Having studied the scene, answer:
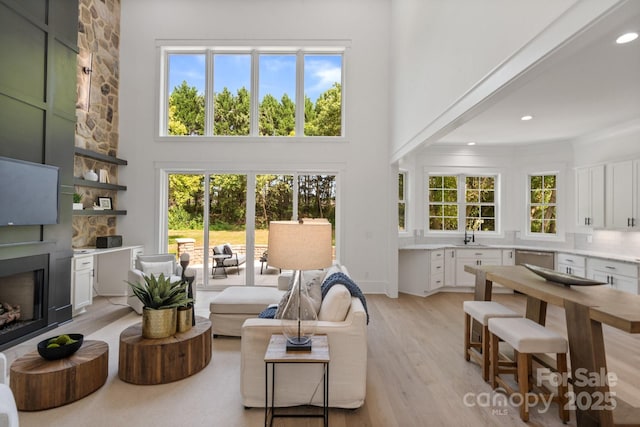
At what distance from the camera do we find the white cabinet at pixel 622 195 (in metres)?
4.47

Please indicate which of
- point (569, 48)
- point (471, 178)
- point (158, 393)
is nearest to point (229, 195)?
point (158, 393)

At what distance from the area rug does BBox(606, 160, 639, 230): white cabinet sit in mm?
5456

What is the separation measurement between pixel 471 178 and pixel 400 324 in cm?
382

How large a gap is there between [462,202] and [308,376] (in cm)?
535

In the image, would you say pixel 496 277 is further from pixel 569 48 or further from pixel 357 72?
pixel 357 72

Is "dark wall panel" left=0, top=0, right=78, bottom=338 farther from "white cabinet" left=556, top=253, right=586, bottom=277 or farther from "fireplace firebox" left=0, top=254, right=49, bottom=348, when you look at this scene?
"white cabinet" left=556, top=253, right=586, bottom=277

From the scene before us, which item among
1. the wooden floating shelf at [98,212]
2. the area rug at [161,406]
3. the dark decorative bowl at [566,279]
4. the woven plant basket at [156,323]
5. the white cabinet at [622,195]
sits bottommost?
the area rug at [161,406]

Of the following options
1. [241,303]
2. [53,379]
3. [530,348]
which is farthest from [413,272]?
[53,379]

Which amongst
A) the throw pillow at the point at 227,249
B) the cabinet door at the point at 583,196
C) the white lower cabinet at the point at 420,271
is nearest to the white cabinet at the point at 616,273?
the cabinet door at the point at 583,196

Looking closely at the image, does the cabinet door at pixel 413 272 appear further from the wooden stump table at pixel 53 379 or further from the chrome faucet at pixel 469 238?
the wooden stump table at pixel 53 379

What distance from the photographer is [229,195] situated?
6.05 meters

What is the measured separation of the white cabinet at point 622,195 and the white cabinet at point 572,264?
644mm

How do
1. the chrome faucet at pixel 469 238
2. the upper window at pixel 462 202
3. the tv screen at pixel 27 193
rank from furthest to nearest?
the upper window at pixel 462 202 < the chrome faucet at pixel 469 238 < the tv screen at pixel 27 193

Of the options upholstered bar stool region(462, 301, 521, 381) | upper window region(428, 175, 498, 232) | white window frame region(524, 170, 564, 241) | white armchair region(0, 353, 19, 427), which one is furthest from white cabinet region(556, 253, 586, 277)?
white armchair region(0, 353, 19, 427)
